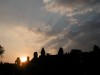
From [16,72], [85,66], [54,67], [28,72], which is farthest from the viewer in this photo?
[16,72]

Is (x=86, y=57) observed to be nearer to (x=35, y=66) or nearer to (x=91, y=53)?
(x=91, y=53)

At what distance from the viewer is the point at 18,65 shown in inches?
3073

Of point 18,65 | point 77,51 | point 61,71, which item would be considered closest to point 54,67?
point 61,71

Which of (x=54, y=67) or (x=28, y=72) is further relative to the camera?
(x=28, y=72)

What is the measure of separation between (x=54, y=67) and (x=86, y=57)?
28.5ft

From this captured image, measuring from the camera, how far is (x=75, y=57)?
64.2m

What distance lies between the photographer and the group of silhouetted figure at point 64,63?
204 feet

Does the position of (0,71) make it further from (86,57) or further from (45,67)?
(86,57)

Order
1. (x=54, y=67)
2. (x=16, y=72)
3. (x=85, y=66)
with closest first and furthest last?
(x=85, y=66) < (x=54, y=67) < (x=16, y=72)

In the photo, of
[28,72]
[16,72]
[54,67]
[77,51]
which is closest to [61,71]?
[54,67]

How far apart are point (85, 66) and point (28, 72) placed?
17.5m

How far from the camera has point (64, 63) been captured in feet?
216

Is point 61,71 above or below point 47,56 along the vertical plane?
below

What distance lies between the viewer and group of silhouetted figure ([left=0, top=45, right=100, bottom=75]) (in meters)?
62.1
